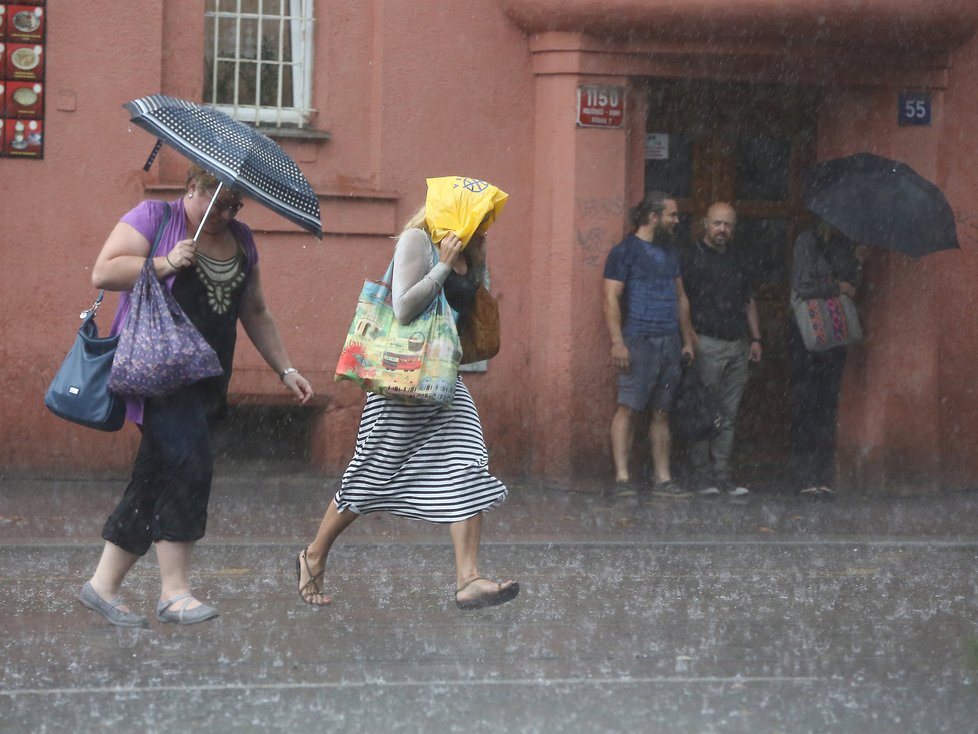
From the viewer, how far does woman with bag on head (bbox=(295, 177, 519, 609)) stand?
668cm

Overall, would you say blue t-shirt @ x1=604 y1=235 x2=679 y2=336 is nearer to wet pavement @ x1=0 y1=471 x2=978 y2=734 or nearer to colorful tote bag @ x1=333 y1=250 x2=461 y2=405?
wet pavement @ x1=0 y1=471 x2=978 y2=734

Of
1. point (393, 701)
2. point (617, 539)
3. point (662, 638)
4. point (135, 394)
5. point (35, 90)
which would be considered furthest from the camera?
point (35, 90)

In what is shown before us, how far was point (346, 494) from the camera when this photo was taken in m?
6.99

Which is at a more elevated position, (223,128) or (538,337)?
(223,128)

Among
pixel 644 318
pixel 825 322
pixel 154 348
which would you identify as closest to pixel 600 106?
pixel 644 318

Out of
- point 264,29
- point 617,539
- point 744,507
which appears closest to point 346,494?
point 617,539

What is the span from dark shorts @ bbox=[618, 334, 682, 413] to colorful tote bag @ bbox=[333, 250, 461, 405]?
4.68 meters

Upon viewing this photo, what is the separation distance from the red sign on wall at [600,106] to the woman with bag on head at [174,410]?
5041 mm

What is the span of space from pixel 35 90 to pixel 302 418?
9.13 ft

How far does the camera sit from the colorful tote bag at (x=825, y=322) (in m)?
A: 11.5

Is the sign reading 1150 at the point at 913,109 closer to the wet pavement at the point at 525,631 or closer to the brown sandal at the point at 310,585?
the wet pavement at the point at 525,631

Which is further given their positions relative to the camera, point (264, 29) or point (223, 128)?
point (264, 29)

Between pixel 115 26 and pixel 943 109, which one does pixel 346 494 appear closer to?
pixel 115 26

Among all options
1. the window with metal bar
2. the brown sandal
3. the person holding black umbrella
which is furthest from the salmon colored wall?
the brown sandal
